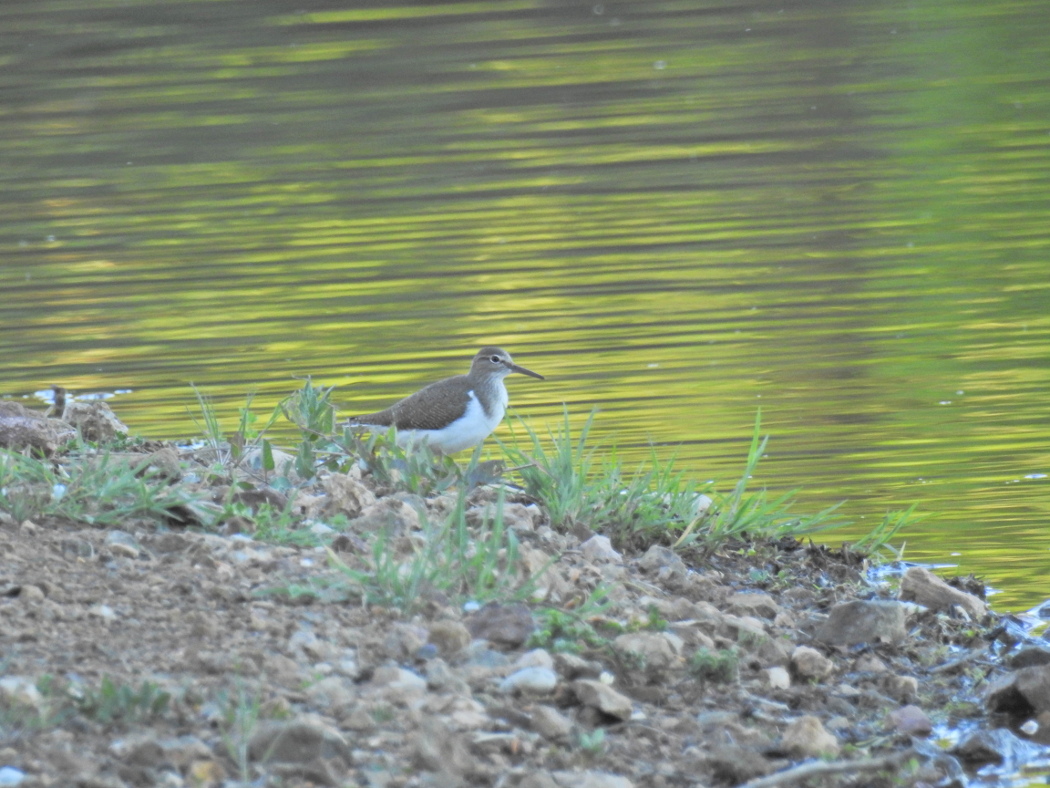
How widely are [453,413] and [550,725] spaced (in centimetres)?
329

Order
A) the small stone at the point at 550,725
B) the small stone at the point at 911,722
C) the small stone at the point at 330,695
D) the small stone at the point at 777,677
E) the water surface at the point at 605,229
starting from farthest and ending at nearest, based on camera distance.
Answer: the water surface at the point at 605,229 → the small stone at the point at 777,677 → the small stone at the point at 911,722 → the small stone at the point at 550,725 → the small stone at the point at 330,695

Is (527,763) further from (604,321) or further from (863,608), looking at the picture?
(604,321)

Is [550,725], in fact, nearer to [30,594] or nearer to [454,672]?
[454,672]

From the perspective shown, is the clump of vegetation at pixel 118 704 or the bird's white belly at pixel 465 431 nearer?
the clump of vegetation at pixel 118 704

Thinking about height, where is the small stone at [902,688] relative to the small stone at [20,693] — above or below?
below

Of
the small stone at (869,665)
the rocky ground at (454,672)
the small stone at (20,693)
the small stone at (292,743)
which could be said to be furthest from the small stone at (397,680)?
the small stone at (869,665)

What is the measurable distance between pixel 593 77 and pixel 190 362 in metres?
12.2

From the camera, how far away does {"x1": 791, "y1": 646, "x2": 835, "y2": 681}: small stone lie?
5.91m

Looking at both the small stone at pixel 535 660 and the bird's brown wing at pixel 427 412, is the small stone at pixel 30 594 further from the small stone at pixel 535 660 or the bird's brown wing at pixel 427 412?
the bird's brown wing at pixel 427 412

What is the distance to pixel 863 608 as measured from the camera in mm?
6273

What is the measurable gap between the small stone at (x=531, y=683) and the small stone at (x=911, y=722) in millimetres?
1208

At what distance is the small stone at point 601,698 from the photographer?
524 cm

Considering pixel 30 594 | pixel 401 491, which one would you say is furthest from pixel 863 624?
pixel 30 594

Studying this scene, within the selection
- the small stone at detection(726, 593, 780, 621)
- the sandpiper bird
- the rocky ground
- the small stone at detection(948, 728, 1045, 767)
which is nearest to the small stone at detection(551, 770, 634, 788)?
the rocky ground
